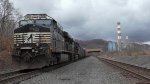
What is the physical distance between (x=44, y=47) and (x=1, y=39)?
1465 cm

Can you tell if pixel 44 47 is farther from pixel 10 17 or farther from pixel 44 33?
pixel 10 17

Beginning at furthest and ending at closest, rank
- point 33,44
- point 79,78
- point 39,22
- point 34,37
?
point 39,22 < point 34,37 < point 33,44 < point 79,78

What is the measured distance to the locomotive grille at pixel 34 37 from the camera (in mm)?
21469

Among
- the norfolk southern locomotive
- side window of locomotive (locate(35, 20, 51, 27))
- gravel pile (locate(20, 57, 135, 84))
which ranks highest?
side window of locomotive (locate(35, 20, 51, 27))

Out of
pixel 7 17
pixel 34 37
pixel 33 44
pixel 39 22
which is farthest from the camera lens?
pixel 7 17

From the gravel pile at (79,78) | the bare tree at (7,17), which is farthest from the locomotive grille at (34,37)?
the bare tree at (7,17)

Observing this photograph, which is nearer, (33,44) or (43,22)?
(33,44)

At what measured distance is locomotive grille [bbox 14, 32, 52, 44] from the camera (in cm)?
2147

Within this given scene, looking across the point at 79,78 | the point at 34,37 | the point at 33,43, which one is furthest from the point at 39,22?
the point at 79,78

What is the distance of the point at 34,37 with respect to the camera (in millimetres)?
21578

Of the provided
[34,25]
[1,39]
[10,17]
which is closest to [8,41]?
[1,39]

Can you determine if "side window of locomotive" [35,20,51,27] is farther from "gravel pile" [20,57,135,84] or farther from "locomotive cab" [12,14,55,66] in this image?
"gravel pile" [20,57,135,84]

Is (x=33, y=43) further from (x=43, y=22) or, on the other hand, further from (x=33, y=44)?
(x=43, y=22)

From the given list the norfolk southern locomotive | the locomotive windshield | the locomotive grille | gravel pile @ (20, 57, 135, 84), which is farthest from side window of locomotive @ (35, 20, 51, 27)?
gravel pile @ (20, 57, 135, 84)
